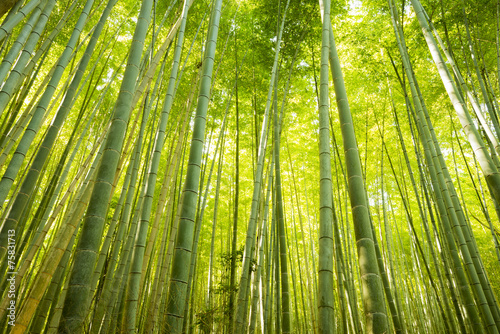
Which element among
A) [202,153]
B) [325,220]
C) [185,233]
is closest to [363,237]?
[325,220]

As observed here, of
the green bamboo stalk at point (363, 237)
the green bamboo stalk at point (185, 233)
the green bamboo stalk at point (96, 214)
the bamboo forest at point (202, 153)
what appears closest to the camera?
the green bamboo stalk at point (96, 214)

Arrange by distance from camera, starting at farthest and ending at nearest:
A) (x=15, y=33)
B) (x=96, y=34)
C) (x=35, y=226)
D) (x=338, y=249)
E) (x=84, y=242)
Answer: (x=15, y=33) < (x=338, y=249) < (x=35, y=226) < (x=96, y=34) < (x=84, y=242)

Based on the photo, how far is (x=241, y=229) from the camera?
906 centimetres

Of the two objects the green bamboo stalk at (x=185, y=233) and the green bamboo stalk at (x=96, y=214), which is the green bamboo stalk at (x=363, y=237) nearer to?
the green bamboo stalk at (x=185, y=233)

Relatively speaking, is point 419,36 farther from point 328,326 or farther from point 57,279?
point 57,279

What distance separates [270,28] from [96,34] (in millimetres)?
2791

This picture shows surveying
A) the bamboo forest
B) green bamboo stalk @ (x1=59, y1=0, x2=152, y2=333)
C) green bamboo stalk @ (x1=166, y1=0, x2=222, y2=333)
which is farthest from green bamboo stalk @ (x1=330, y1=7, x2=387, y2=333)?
green bamboo stalk @ (x1=59, y1=0, x2=152, y2=333)

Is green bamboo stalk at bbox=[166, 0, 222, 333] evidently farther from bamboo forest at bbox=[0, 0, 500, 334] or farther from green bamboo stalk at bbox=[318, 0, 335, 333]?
green bamboo stalk at bbox=[318, 0, 335, 333]

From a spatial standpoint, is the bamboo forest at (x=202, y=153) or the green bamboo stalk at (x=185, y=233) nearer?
the green bamboo stalk at (x=185, y=233)

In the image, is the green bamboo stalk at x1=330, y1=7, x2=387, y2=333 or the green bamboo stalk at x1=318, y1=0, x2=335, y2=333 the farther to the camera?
the green bamboo stalk at x1=318, y1=0, x2=335, y2=333

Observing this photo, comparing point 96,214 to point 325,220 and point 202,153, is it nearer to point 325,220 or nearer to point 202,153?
point 202,153

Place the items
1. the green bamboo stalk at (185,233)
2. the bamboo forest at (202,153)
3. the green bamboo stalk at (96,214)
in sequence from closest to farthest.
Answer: the green bamboo stalk at (96,214) → the green bamboo stalk at (185,233) → the bamboo forest at (202,153)

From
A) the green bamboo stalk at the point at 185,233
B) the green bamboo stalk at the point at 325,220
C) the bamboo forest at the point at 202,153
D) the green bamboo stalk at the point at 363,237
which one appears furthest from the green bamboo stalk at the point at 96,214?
the green bamboo stalk at the point at 363,237

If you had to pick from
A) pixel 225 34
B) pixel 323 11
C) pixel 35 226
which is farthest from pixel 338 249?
pixel 225 34
